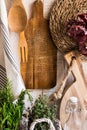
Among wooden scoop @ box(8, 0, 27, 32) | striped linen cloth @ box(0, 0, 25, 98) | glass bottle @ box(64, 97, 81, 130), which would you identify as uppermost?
wooden scoop @ box(8, 0, 27, 32)

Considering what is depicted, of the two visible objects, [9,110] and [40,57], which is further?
[40,57]

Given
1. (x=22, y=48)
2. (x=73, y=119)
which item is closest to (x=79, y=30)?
(x=22, y=48)

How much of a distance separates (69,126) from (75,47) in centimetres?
31

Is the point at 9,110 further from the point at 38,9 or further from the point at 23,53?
the point at 38,9

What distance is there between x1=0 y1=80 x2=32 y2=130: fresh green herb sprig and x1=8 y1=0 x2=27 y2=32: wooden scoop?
0.24 metres

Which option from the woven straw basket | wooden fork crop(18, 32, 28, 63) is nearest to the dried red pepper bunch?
the woven straw basket

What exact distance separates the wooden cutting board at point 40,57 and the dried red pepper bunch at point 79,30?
0.11m

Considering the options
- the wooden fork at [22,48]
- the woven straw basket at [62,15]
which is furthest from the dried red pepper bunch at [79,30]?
the wooden fork at [22,48]

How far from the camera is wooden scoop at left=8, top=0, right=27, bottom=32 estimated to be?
4.16 ft

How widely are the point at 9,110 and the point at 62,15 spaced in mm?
426

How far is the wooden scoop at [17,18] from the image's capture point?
1.27m

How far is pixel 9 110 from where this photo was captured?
3.66 feet

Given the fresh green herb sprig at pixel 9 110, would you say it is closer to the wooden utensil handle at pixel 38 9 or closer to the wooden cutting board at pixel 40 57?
the wooden cutting board at pixel 40 57

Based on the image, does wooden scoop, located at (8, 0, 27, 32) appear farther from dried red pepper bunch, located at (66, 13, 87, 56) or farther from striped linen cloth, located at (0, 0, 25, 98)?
dried red pepper bunch, located at (66, 13, 87, 56)
